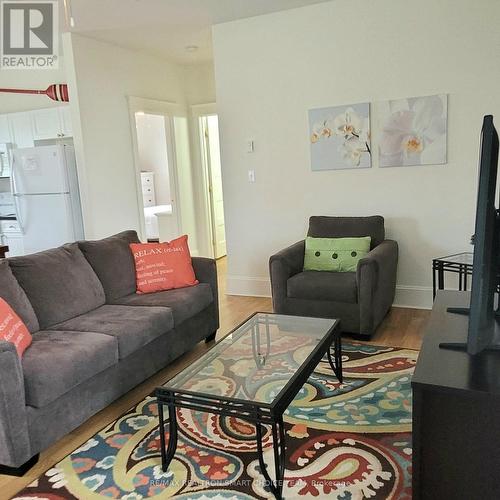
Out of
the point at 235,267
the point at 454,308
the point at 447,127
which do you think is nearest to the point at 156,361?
the point at 454,308

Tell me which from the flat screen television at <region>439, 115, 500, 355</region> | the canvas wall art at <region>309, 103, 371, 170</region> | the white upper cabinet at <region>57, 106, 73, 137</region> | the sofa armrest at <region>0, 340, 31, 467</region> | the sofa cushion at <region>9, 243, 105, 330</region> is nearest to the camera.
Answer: the flat screen television at <region>439, 115, 500, 355</region>

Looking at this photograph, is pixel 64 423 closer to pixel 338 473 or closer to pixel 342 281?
pixel 338 473

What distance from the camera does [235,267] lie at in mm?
4820

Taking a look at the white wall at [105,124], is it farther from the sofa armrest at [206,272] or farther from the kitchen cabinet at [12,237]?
the sofa armrest at [206,272]

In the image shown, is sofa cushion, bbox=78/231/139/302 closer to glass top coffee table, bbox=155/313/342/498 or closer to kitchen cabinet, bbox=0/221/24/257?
glass top coffee table, bbox=155/313/342/498

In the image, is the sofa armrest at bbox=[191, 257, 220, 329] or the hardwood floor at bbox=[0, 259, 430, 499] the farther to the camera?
the sofa armrest at bbox=[191, 257, 220, 329]

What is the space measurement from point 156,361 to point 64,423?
2.39 ft

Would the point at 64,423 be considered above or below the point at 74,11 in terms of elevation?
below

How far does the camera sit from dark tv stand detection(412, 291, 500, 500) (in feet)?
4.56

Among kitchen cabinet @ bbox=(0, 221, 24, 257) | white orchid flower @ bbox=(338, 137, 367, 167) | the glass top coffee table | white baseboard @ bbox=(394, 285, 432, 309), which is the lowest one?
white baseboard @ bbox=(394, 285, 432, 309)

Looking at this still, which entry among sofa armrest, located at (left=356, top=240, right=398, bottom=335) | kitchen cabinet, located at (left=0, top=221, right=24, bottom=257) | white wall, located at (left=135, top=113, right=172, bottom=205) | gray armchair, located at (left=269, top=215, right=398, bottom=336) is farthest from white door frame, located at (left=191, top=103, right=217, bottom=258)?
sofa armrest, located at (left=356, top=240, right=398, bottom=335)

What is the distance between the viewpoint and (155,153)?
26.1 ft

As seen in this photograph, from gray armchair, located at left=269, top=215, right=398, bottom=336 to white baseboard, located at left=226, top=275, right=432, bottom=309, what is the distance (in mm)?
250

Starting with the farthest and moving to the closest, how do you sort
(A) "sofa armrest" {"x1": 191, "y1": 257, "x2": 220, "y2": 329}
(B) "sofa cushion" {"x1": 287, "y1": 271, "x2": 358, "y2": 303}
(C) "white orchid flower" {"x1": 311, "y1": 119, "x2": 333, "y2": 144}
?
(C) "white orchid flower" {"x1": 311, "y1": 119, "x2": 333, "y2": 144} → (A) "sofa armrest" {"x1": 191, "y1": 257, "x2": 220, "y2": 329} → (B) "sofa cushion" {"x1": 287, "y1": 271, "x2": 358, "y2": 303}
